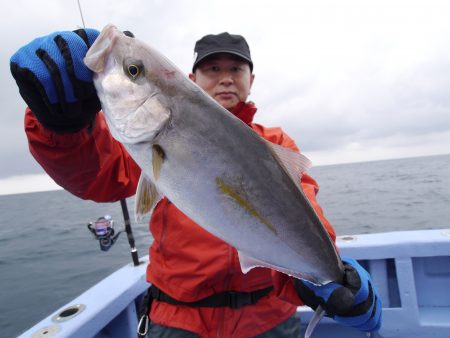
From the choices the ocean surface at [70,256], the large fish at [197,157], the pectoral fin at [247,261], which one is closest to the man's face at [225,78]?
the large fish at [197,157]

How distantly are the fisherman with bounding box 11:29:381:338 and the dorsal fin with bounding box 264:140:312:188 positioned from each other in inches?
22.7

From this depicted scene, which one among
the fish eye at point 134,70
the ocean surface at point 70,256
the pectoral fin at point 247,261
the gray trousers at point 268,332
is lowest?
the ocean surface at point 70,256

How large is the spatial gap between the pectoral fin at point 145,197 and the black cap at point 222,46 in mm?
1587

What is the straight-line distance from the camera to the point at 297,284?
2.37 meters

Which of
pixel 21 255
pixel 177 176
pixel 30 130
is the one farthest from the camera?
pixel 21 255

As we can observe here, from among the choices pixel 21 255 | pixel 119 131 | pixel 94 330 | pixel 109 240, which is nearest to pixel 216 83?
pixel 119 131

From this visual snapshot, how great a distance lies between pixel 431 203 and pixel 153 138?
23.1m

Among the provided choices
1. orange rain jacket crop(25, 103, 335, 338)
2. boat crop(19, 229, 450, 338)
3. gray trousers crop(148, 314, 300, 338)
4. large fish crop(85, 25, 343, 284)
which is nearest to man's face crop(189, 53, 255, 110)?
orange rain jacket crop(25, 103, 335, 338)

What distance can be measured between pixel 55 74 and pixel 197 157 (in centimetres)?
89

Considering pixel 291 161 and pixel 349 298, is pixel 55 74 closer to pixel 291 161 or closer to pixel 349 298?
pixel 291 161

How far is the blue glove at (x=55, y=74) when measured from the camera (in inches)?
71.9

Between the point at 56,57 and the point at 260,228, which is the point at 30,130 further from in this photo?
the point at 260,228

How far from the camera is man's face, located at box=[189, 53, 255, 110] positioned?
3.07 m

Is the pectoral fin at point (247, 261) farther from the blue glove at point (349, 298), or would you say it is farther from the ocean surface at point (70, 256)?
the ocean surface at point (70, 256)
